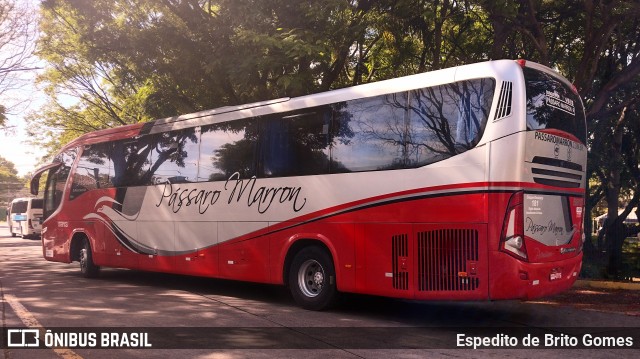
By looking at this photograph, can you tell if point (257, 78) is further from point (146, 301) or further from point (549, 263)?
point (549, 263)

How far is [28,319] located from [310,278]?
406cm

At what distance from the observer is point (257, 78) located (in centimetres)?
1380

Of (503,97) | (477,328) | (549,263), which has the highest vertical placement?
(503,97)

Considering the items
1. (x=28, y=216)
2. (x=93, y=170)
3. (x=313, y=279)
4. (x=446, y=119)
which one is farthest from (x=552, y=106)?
(x=28, y=216)

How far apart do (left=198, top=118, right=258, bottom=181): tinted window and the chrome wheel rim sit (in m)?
1.94

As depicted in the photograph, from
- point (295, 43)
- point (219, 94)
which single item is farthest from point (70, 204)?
point (295, 43)

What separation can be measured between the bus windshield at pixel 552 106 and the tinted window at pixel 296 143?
10.0 feet

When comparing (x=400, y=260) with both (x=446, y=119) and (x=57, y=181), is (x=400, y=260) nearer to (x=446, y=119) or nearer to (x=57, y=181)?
(x=446, y=119)

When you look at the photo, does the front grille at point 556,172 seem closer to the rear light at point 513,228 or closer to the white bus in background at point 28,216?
the rear light at point 513,228

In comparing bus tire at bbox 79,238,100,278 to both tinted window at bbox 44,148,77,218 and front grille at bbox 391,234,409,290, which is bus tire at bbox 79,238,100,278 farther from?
front grille at bbox 391,234,409,290

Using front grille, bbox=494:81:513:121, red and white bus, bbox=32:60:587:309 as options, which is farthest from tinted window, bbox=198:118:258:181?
front grille, bbox=494:81:513:121

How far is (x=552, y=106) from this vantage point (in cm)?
764

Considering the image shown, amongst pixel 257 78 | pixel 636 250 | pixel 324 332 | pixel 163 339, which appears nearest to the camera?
pixel 163 339

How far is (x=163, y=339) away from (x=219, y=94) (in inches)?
411
